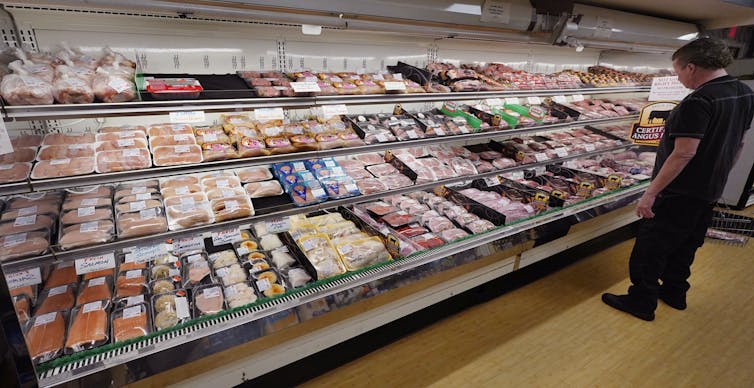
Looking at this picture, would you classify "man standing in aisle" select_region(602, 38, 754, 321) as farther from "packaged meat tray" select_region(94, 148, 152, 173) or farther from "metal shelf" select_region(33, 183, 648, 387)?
"packaged meat tray" select_region(94, 148, 152, 173)

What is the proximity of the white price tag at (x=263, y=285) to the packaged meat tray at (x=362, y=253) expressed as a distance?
41 centimetres

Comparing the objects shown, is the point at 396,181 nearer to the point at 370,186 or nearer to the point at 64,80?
the point at 370,186

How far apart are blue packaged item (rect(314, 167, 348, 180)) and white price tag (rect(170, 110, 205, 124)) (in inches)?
29.9

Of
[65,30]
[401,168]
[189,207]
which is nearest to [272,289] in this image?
[189,207]

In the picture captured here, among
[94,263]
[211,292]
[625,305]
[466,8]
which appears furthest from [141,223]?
[625,305]

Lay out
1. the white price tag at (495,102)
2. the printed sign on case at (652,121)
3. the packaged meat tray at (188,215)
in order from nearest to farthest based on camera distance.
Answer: the packaged meat tray at (188,215)
the white price tag at (495,102)
the printed sign on case at (652,121)

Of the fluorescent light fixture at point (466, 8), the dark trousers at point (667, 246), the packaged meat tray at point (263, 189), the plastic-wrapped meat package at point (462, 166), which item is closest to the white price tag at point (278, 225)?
the packaged meat tray at point (263, 189)

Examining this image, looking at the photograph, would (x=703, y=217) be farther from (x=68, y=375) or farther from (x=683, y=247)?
(x=68, y=375)

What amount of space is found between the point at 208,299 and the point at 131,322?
302 mm

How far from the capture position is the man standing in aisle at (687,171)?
7.40ft

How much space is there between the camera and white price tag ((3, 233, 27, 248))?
1.42 metres

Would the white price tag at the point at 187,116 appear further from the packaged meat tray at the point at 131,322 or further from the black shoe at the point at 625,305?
the black shoe at the point at 625,305

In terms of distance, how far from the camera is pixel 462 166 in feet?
9.48

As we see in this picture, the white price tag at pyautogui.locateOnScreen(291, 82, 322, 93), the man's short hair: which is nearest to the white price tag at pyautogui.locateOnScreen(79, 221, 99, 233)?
the white price tag at pyautogui.locateOnScreen(291, 82, 322, 93)
